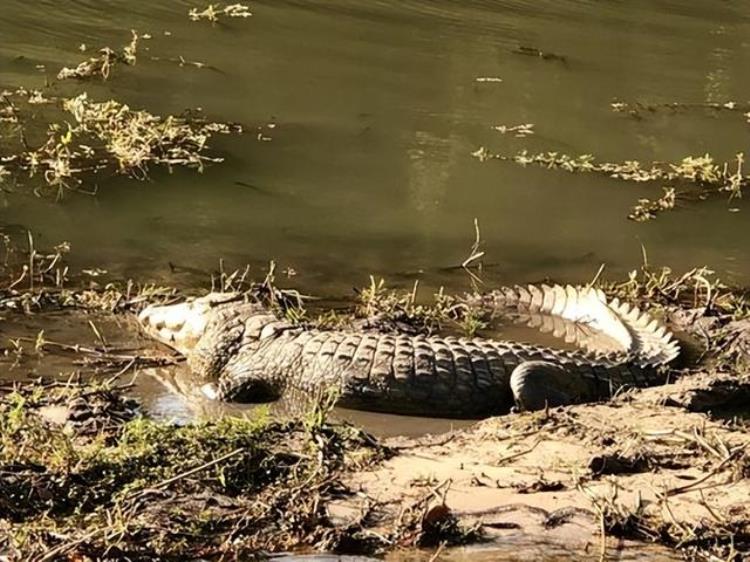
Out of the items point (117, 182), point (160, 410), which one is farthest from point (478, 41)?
point (160, 410)

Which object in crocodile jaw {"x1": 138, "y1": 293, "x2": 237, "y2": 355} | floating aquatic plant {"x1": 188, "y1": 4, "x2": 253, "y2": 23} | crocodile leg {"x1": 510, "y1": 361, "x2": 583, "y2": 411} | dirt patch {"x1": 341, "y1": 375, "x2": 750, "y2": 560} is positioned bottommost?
crocodile jaw {"x1": 138, "y1": 293, "x2": 237, "y2": 355}

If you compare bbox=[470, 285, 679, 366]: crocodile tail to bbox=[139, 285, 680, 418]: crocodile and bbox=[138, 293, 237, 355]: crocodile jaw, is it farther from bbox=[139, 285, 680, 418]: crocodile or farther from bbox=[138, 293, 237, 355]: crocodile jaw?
bbox=[138, 293, 237, 355]: crocodile jaw

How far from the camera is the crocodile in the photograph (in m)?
6.00

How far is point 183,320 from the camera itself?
655 cm

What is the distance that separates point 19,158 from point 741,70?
337 inches

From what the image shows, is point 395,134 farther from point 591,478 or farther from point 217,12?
point 591,478

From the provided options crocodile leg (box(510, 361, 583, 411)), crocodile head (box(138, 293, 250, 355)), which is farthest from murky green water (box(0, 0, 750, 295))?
crocodile leg (box(510, 361, 583, 411))

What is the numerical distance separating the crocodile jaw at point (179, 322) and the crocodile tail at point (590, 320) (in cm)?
179

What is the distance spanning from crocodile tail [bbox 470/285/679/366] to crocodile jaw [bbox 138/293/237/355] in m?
1.79

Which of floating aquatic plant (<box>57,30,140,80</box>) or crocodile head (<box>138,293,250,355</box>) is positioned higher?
floating aquatic plant (<box>57,30,140,80</box>)

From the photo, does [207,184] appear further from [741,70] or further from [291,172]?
[741,70]

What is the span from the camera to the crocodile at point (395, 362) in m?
6.00

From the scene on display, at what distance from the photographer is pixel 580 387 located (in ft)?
20.1

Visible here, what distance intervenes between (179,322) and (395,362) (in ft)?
4.29
